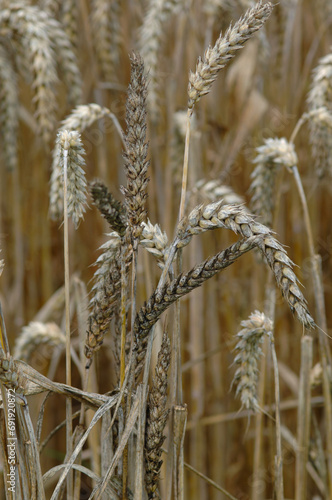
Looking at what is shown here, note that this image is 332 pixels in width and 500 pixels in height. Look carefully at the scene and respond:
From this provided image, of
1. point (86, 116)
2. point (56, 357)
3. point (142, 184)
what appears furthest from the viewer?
point (56, 357)

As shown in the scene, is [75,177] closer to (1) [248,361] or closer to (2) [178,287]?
(2) [178,287]

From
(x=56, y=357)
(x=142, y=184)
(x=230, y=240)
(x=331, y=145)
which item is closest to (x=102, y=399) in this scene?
(x=142, y=184)

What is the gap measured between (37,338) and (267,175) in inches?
28.4

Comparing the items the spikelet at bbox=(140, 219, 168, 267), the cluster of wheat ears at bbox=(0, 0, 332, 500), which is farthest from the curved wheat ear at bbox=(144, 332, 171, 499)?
the spikelet at bbox=(140, 219, 168, 267)

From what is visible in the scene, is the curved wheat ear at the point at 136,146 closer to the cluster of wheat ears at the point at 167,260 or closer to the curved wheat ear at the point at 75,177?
the cluster of wheat ears at the point at 167,260

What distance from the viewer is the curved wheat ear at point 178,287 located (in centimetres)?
67

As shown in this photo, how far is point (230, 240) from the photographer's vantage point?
2080mm

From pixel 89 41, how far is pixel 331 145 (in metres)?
0.92

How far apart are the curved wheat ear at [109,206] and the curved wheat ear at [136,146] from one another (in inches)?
1.1

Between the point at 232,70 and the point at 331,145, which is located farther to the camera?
the point at 232,70

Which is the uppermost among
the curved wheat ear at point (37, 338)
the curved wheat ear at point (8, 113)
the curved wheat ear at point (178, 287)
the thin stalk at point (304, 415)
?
the curved wheat ear at point (8, 113)

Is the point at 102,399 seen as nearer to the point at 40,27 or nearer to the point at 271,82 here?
the point at 40,27

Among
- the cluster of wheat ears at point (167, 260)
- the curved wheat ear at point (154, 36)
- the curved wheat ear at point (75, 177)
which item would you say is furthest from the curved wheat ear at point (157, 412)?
the curved wheat ear at point (154, 36)

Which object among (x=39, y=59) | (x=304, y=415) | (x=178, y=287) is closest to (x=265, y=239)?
(x=178, y=287)
